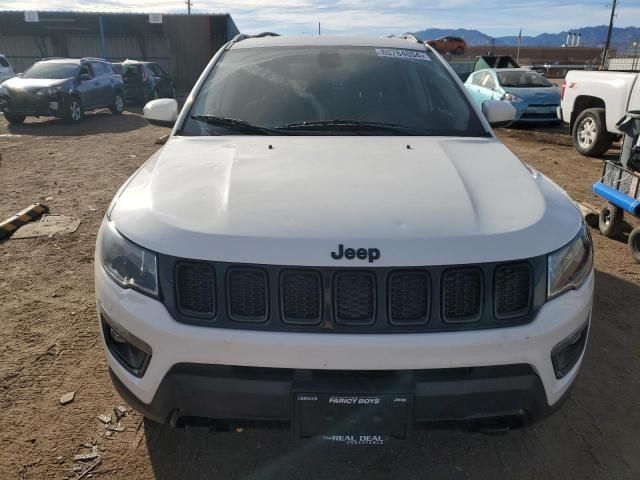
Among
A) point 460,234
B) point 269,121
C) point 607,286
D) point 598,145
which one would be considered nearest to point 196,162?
point 269,121

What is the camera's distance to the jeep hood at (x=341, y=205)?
182cm

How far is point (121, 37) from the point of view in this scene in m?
31.7

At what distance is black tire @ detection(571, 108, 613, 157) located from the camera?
8.94 m

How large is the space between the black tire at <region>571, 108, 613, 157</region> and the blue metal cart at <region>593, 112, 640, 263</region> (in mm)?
3877

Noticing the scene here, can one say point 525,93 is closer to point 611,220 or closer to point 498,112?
point 611,220

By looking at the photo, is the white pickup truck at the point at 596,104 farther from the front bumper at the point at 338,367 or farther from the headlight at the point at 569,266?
the front bumper at the point at 338,367

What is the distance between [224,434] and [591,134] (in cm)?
899

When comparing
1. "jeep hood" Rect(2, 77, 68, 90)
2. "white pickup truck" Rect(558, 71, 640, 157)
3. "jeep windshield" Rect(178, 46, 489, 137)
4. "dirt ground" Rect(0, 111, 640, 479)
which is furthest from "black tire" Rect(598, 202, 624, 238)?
"jeep hood" Rect(2, 77, 68, 90)

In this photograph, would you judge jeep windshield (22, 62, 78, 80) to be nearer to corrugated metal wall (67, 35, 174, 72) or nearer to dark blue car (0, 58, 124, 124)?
dark blue car (0, 58, 124, 124)

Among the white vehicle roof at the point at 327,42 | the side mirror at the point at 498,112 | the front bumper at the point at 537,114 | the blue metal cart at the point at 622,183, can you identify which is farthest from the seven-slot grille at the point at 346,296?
the front bumper at the point at 537,114

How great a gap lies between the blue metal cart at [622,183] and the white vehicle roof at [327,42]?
8.13ft

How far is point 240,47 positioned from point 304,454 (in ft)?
8.72

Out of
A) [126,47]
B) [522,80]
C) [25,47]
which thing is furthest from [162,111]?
[25,47]

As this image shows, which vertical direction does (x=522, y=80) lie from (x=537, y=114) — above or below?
above
